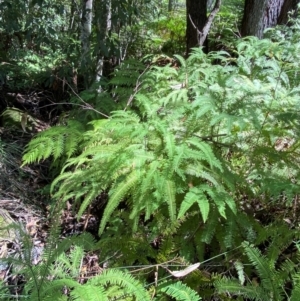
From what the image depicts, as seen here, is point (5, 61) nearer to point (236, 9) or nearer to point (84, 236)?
point (84, 236)

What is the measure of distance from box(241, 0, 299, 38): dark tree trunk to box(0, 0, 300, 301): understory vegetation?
175 centimetres

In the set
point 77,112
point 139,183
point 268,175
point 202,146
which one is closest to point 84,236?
point 139,183

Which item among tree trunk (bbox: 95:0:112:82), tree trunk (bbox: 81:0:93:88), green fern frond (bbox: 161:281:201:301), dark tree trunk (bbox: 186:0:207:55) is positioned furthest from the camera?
dark tree trunk (bbox: 186:0:207:55)

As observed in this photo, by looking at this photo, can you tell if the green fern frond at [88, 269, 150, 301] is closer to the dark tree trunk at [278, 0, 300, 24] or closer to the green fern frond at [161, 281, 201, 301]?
the green fern frond at [161, 281, 201, 301]

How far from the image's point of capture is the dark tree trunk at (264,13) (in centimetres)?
459

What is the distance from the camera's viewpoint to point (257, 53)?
3100mm

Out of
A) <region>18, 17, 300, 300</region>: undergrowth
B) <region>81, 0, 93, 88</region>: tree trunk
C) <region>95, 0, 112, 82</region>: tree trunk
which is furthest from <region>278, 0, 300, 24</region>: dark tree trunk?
<region>81, 0, 93, 88</region>: tree trunk

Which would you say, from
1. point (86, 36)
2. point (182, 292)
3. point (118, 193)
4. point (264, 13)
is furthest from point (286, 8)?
point (182, 292)

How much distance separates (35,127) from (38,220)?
1425 millimetres

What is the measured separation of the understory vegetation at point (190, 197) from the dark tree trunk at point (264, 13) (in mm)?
1750

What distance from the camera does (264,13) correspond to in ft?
15.2

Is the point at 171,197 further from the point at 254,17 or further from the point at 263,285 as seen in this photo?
the point at 254,17

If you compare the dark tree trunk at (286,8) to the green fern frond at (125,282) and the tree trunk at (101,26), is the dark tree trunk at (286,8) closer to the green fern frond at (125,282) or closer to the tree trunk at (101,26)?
the tree trunk at (101,26)

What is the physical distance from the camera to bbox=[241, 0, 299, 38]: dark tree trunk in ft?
15.1
